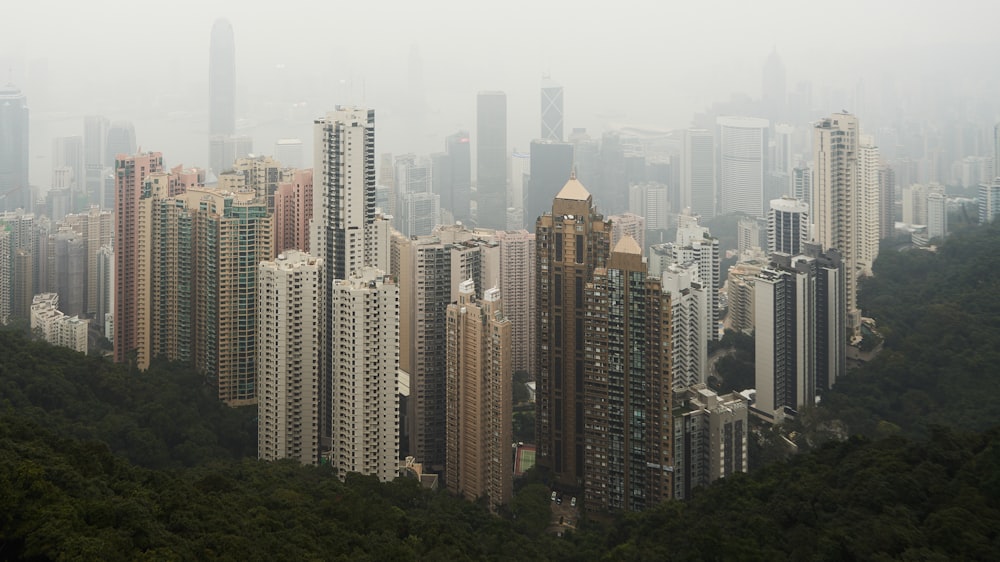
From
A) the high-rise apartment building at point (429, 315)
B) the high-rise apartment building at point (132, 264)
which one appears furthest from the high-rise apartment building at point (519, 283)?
the high-rise apartment building at point (132, 264)

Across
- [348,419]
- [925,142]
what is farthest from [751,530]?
→ [925,142]

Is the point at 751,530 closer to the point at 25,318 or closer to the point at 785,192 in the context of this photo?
the point at 25,318

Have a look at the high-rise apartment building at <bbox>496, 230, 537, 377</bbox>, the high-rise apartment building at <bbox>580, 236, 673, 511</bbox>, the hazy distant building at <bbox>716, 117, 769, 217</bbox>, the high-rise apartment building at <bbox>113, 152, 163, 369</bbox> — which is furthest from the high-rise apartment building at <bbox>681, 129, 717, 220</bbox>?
the high-rise apartment building at <bbox>113, 152, 163, 369</bbox>

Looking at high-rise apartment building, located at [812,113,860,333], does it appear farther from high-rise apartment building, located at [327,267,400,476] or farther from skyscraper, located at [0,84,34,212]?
skyscraper, located at [0,84,34,212]

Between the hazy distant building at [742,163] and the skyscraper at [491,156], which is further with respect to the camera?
the hazy distant building at [742,163]

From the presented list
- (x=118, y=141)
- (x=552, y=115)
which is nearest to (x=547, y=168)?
(x=552, y=115)

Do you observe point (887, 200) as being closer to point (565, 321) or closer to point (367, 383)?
point (565, 321)

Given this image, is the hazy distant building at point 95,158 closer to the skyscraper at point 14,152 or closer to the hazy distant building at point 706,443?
the skyscraper at point 14,152
